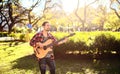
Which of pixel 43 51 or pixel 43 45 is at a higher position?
pixel 43 45

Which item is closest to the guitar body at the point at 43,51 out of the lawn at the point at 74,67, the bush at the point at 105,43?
the lawn at the point at 74,67

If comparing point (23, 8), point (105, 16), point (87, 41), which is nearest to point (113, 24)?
point (105, 16)

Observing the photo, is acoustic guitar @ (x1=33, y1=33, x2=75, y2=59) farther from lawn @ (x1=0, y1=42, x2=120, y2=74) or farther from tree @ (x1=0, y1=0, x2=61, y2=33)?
tree @ (x1=0, y1=0, x2=61, y2=33)

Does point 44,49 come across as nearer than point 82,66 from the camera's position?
Yes

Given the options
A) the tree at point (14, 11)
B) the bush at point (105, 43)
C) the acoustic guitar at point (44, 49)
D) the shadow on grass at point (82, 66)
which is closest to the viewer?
the acoustic guitar at point (44, 49)

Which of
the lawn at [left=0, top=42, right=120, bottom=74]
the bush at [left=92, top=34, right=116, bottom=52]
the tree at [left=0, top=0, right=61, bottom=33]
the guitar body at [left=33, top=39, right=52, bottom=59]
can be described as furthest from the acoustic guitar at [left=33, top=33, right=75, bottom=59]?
the tree at [left=0, top=0, right=61, bottom=33]

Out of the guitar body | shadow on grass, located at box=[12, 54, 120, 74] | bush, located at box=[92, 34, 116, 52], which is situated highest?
the guitar body

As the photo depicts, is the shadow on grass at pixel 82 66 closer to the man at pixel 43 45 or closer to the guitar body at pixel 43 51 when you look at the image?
the man at pixel 43 45

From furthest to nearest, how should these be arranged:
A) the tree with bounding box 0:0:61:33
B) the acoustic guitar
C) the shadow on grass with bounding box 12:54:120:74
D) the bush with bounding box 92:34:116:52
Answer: the tree with bounding box 0:0:61:33
the bush with bounding box 92:34:116:52
the shadow on grass with bounding box 12:54:120:74
the acoustic guitar

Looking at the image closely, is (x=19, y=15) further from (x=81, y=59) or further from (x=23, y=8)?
(x=81, y=59)

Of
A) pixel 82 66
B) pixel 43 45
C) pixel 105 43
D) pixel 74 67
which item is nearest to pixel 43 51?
pixel 43 45

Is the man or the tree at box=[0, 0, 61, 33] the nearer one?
the man

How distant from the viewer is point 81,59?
16.2 meters

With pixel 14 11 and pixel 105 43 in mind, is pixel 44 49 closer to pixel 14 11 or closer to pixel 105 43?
A: pixel 105 43
